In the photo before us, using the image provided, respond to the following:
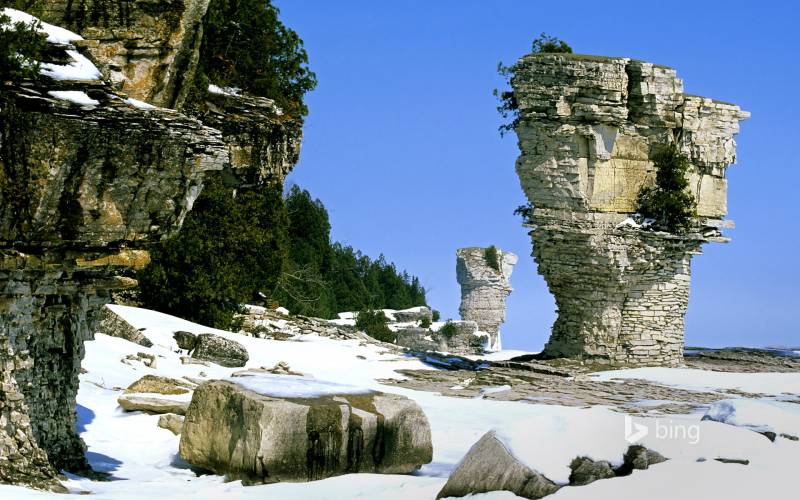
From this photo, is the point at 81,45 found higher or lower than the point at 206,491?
higher

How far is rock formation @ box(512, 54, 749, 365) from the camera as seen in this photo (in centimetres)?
2186

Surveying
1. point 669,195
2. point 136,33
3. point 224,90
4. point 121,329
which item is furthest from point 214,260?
point 136,33

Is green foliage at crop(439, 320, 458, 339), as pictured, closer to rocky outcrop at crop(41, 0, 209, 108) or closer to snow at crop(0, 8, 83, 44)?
rocky outcrop at crop(41, 0, 209, 108)

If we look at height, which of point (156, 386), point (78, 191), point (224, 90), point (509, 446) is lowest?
point (156, 386)

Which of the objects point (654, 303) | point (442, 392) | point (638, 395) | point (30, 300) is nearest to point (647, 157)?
point (654, 303)

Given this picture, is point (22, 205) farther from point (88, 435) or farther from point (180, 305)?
point (180, 305)

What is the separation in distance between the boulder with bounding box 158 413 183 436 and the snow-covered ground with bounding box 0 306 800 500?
0.07m

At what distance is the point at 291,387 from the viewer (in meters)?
10.4

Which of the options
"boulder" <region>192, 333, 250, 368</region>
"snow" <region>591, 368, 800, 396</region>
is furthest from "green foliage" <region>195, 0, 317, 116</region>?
"snow" <region>591, 368, 800, 396</region>

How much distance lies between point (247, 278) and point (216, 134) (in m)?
15.7

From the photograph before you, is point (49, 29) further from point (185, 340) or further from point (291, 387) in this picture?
point (185, 340)

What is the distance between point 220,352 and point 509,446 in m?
10.2

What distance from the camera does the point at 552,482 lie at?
7.41 meters

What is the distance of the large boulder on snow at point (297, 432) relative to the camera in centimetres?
955
